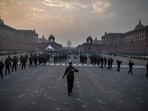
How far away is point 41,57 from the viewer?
28.9m

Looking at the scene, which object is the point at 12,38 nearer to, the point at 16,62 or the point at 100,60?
the point at 100,60

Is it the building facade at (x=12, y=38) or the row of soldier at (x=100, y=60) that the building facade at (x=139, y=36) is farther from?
the building facade at (x=12, y=38)

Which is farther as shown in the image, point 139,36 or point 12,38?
point 12,38

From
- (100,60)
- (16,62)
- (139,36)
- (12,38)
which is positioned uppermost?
(12,38)

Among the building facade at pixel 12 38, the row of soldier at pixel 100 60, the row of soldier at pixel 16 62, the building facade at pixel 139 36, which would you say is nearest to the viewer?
the row of soldier at pixel 16 62

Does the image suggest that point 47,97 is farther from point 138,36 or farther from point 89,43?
point 89,43

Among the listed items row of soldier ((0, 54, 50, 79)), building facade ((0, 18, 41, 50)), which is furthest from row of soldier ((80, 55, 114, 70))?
building facade ((0, 18, 41, 50))

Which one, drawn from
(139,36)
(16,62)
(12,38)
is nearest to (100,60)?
(16,62)

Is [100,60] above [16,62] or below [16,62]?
below

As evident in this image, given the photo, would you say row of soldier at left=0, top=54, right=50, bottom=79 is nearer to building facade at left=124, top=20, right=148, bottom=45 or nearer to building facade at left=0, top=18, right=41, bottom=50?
building facade at left=0, top=18, right=41, bottom=50

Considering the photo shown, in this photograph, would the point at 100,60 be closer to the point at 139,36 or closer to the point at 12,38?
the point at 139,36

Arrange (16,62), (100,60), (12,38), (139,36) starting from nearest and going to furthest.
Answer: (16,62) < (100,60) < (139,36) < (12,38)

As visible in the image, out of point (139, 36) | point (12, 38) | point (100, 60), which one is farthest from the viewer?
point (12, 38)

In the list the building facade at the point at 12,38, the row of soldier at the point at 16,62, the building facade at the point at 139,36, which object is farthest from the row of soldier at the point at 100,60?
the building facade at the point at 12,38
